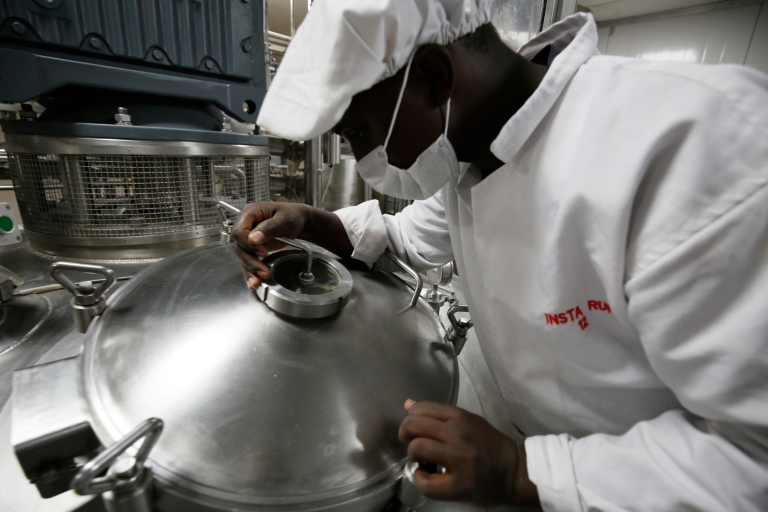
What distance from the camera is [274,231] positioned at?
708 millimetres

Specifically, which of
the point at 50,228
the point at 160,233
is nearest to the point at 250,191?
the point at 160,233

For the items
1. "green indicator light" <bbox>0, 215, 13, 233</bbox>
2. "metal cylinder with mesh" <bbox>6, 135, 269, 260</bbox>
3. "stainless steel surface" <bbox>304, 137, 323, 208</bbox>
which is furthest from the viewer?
"stainless steel surface" <bbox>304, 137, 323, 208</bbox>

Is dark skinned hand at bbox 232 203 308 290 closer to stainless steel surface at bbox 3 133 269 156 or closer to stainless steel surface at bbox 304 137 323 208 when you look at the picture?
stainless steel surface at bbox 3 133 269 156

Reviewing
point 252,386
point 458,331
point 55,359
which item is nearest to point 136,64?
point 55,359

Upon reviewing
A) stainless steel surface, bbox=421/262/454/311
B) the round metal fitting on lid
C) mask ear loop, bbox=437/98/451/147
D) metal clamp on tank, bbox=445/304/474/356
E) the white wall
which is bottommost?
stainless steel surface, bbox=421/262/454/311

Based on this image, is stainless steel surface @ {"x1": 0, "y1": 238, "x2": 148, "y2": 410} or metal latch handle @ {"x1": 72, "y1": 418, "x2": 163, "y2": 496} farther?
stainless steel surface @ {"x1": 0, "y1": 238, "x2": 148, "y2": 410}

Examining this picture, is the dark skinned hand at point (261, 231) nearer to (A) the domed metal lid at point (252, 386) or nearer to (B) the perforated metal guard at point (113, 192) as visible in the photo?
(A) the domed metal lid at point (252, 386)

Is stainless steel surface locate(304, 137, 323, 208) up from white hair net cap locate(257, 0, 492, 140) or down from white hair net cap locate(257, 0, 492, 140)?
down

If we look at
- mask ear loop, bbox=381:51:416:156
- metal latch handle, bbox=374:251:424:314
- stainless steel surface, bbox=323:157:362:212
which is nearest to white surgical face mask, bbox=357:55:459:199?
mask ear loop, bbox=381:51:416:156

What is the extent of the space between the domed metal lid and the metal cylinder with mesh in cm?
43

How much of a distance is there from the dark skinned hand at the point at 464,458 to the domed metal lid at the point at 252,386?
0.17 ft

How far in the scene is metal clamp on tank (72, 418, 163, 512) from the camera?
33 cm

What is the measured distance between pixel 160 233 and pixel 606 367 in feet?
3.67

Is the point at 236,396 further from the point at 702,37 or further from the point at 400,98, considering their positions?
the point at 702,37
